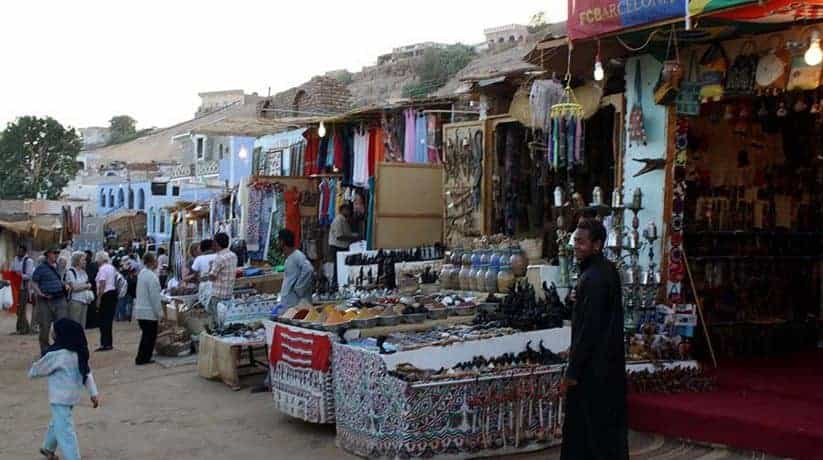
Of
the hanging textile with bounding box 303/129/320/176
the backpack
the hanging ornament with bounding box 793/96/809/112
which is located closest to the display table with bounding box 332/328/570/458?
the hanging ornament with bounding box 793/96/809/112

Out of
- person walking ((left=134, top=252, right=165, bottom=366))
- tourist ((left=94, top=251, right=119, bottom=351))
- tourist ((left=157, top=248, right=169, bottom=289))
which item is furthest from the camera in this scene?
tourist ((left=157, top=248, right=169, bottom=289))

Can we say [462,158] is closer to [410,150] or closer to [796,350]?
[410,150]

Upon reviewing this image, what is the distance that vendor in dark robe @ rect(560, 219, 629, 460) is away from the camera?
497 cm

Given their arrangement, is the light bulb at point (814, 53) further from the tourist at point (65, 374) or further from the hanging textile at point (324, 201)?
the hanging textile at point (324, 201)

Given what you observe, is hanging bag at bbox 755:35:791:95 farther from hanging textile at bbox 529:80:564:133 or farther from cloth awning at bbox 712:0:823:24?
hanging textile at bbox 529:80:564:133

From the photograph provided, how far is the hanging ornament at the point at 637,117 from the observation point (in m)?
8.30

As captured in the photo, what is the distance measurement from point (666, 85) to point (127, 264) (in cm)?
1379

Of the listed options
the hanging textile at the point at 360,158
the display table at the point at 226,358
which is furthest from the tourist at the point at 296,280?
the hanging textile at the point at 360,158

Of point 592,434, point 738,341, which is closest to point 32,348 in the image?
point 738,341

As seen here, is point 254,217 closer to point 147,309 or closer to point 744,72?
point 147,309

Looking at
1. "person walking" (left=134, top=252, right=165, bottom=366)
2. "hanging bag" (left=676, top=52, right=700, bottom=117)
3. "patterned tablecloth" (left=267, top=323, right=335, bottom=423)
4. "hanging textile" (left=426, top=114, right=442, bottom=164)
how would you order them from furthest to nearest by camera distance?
"hanging textile" (left=426, top=114, right=442, bottom=164) < "person walking" (left=134, top=252, right=165, bottom=366) < "hanging bag" (left=676, top=52, right=700, bottom=117) < "patterned tablecloth" (left=267, top=323, right=335, bottom=423)

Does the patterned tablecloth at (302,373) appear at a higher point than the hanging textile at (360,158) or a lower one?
lower

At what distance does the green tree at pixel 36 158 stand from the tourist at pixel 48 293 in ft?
145

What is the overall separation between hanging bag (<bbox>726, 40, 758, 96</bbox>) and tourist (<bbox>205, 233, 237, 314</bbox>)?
6.24m
